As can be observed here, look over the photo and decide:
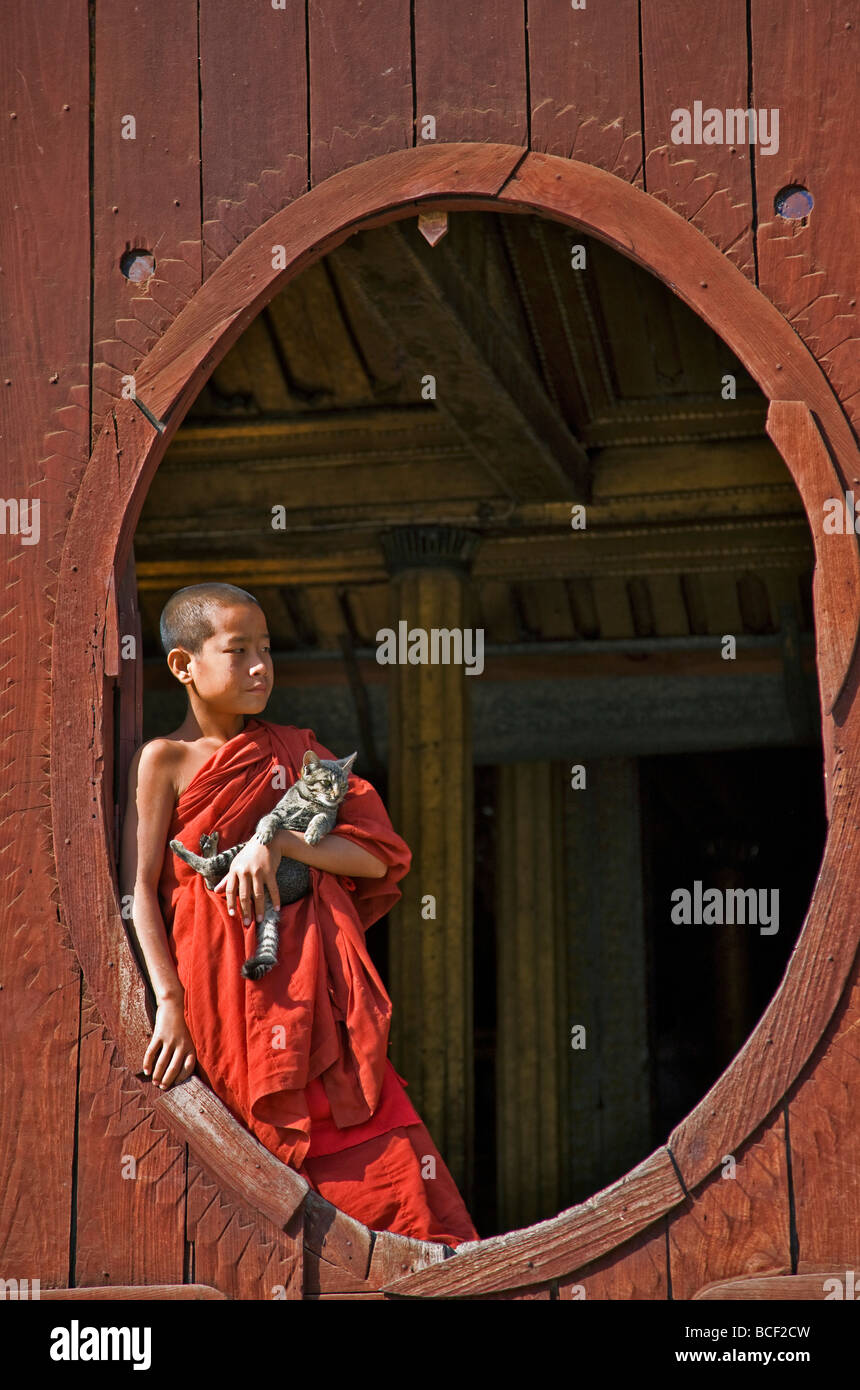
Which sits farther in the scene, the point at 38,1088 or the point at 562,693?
the point at 562,693

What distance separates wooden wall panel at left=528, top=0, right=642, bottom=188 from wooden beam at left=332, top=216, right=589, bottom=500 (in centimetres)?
106

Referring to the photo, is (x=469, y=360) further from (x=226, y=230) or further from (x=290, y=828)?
(x=290, y=828)

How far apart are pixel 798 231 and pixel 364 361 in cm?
430

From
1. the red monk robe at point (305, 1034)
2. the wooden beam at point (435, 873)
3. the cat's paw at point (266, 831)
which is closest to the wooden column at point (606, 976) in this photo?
the wooden beam at point (435, 873)

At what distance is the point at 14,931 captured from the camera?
5316 mm

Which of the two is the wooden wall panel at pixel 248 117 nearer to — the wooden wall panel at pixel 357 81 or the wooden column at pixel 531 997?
the wooden wall panel at pixel 357 81

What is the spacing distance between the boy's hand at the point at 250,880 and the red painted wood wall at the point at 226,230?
0.49 meters

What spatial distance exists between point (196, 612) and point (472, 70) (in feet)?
5.80

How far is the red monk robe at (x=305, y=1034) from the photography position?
514 centimetres

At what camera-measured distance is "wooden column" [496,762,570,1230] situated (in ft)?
35.2

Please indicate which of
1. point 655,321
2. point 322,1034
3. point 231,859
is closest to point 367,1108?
point 322,1034

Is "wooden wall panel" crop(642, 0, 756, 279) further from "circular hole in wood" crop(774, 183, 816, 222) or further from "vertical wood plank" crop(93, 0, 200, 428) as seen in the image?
"vertical wood plank" crop(93, 0, 200, 428)

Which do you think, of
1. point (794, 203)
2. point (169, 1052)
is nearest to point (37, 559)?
point (169, 1052)

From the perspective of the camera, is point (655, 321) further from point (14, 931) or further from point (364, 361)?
point (14, 931)
